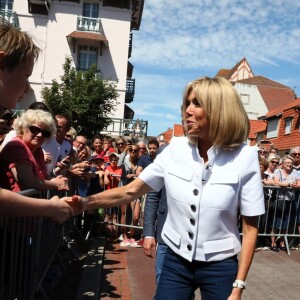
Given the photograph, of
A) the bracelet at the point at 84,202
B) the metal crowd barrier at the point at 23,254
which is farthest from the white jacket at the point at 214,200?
the metal crowd barrier at the point at 23,254

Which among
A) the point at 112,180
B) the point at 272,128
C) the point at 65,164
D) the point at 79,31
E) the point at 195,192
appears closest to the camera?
the point at 195,192

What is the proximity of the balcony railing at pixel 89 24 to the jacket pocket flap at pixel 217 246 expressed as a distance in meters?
29.4

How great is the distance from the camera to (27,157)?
3.19 meters

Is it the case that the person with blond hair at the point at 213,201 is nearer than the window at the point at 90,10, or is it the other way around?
the person with blond hair at the point at 213,201

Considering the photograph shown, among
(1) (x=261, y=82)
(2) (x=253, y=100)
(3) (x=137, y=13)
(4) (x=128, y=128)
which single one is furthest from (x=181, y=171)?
(1) (x=261, y=82)

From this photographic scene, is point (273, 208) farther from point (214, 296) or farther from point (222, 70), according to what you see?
point (222, 70)

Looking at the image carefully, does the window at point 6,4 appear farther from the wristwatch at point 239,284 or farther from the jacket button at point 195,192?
the wristwatch at point 239,284

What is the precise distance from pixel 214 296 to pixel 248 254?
0.34 meters

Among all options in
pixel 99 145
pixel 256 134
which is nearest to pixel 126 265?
pixel 99 145

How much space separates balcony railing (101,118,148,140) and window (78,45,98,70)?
540 centimetres

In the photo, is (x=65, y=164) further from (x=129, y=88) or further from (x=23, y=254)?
(x=129, y=88)

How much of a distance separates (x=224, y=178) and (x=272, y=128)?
3673 centimetres

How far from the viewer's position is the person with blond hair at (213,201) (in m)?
2.36

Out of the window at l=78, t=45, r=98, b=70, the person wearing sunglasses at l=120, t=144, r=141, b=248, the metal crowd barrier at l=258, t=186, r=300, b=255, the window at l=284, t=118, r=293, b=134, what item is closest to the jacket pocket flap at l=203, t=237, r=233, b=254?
the person wearing sunglasses at l=120, t=144, r=141, b=248
